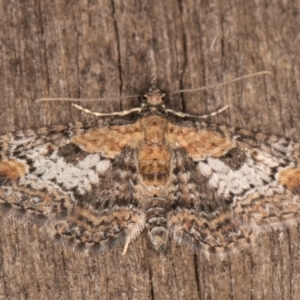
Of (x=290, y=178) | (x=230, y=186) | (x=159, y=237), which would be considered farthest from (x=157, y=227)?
(x=290, y=178)

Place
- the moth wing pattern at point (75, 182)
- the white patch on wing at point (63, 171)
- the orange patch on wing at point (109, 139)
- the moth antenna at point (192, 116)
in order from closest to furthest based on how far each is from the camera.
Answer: the moth wing pattern at point (75, 182), the white patch on wing at point (63, 171), the orange patch on wing at point (109, 139), the moth antenna at point (192, 116)

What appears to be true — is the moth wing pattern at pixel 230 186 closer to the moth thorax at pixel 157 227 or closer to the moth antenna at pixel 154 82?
the moth thorax at pixel 157 227

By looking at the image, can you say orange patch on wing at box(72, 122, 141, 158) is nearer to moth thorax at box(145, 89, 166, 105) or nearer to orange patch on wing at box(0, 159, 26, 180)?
moth thorax at box(145, 89, 166, 105)

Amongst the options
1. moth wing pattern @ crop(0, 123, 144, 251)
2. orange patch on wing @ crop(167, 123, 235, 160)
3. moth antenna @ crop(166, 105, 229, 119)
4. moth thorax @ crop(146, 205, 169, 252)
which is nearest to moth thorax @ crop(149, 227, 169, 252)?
moth thorax @ crop(146, 205, 169, 252)

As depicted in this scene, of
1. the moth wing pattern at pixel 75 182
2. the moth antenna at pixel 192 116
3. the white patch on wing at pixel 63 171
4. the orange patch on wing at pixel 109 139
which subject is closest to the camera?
the moth wing pattern at pixel 75 182

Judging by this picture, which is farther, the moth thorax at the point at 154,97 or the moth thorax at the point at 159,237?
the moth thorax at the point at 154,97

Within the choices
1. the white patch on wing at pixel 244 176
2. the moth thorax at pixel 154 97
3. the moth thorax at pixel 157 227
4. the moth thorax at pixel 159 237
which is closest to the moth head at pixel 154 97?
the moth thorax at pixel 154 97

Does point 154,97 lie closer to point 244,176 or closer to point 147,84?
point 147,84
